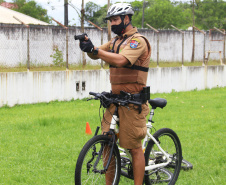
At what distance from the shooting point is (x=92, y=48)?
418cm

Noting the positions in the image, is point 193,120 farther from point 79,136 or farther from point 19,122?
point 19,122

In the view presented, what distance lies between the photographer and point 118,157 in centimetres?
484

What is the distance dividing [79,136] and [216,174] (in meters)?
3.15

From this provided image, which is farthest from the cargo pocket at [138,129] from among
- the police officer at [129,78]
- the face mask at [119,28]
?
the face mask at [119,28]

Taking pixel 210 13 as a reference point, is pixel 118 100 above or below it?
below

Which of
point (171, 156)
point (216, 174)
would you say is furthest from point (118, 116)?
point (216, 174)

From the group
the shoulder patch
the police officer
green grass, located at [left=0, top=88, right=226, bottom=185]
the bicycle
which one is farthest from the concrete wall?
the shoulder patch

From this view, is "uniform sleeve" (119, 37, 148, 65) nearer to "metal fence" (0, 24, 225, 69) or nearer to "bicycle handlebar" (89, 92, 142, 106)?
"bicycle handlebar" (89, 92, 142, 106)

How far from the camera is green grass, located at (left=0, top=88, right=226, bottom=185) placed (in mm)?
6043

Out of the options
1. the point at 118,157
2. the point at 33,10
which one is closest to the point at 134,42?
the point at 118,157

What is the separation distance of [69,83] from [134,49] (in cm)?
982

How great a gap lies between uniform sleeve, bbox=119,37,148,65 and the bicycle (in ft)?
1.55

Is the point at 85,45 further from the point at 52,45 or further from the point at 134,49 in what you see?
the point at 52,45

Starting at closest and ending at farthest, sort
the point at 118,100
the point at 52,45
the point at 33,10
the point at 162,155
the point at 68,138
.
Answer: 1. the point at 118,100
2. the point at 162,155
3. the point at 68,138
4. the point at 52,45
5. the point at 33,10
